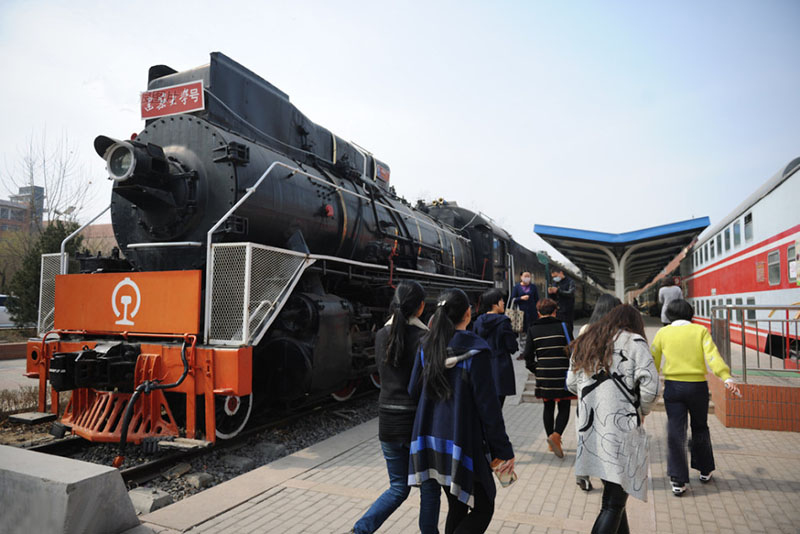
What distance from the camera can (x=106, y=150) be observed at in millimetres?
5230

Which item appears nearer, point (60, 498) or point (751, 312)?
point (60, 498)

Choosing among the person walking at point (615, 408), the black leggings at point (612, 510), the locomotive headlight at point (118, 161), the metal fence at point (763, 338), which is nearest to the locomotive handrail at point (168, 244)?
the locomotive headlight at point (118, 161)

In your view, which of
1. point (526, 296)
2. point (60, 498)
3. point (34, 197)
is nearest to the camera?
point (60, 498)

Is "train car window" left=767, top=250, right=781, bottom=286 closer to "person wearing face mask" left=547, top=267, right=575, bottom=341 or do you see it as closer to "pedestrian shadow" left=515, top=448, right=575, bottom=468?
"person wearing face mask" left=547, top=267, right=575, bottom=341

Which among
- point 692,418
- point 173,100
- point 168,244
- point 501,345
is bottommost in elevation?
point 692,418

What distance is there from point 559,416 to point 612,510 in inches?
80.6

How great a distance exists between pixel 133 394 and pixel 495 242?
10.6m

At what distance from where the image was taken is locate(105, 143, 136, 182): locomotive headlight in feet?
16.7

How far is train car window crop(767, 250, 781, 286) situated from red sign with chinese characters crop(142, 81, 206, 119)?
10058 mm

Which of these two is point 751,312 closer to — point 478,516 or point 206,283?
point 478,516

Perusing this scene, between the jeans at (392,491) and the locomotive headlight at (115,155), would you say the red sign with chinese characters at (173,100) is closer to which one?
the locomotive headlight at (115,155)

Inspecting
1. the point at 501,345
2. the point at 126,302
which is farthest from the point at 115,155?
the point at 501,345

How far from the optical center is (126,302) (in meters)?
5.24

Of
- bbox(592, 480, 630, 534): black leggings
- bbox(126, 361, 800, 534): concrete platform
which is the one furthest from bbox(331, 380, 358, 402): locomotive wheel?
bbox(592, 480, 630, 534): black leggings
